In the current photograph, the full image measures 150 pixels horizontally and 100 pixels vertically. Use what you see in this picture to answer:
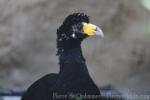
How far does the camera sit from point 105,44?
6.21 m

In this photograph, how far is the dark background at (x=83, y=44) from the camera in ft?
19.6

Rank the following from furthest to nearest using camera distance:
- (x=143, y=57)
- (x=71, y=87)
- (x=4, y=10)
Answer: (x=143, y=57) → (x=4, y=10) → (x=71, y=87)

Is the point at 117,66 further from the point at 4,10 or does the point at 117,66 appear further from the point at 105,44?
the point at 4,10

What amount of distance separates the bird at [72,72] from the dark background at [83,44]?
2.75ft

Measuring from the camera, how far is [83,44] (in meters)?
6.09

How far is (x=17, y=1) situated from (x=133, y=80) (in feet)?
4.30

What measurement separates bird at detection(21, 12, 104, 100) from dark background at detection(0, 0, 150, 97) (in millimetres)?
839

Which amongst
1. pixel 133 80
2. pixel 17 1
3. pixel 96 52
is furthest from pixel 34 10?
pixel 133 80

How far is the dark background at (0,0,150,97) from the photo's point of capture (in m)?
5.98

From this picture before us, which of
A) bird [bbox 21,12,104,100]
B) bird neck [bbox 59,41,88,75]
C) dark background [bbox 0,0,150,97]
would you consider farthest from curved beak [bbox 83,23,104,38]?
dark background [bbox 0,0,150,97]

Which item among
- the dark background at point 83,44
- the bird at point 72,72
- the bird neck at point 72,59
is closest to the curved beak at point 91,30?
the bird at point 72,72

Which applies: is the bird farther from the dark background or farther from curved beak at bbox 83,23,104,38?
the dark background

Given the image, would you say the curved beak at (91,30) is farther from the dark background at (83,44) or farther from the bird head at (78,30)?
the dark background at (83,44)

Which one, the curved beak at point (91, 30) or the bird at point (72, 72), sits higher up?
the curved beak at point (91, 30)
